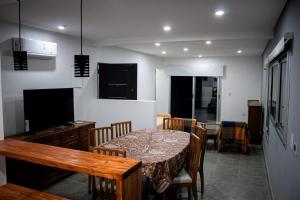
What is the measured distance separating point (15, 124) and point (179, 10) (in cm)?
303

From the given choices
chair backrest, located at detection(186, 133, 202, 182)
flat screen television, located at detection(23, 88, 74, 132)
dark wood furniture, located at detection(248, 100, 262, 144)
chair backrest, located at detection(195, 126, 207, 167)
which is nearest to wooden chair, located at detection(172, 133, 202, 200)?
chair backrest, located at detection(186, 133, 202, 182)

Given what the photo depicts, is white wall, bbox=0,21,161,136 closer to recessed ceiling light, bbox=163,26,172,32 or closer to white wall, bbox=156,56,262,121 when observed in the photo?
recessed ceiling light, bbox=163,26,172,32

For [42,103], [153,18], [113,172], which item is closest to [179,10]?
[153,18]

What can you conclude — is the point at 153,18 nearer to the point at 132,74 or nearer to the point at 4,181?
the point at 132,74

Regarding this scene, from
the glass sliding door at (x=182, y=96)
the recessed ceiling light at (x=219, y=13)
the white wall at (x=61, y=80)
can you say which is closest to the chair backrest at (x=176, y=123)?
the white wall at (x=61, y=80)

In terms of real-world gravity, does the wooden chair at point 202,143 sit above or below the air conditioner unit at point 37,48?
below

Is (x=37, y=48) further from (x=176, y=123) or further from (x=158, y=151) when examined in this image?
(x=176, y=123)

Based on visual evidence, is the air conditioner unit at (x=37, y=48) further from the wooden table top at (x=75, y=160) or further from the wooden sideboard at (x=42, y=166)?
the wooden table top at (x=75, y=160)

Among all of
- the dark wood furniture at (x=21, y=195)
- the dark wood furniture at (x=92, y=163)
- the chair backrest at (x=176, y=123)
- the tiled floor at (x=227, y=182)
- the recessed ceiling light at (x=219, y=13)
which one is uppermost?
the recessed ceiling light at (x=219, y=13)

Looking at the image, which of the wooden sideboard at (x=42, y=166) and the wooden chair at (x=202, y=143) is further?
the wooden chair at (x=202, y=143)

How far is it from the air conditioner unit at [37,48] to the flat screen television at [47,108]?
0.62 meters

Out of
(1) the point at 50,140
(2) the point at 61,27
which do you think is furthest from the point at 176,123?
(2) the point at 61,27

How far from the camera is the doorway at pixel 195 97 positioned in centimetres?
923

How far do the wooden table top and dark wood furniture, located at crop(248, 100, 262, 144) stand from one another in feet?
18.1
